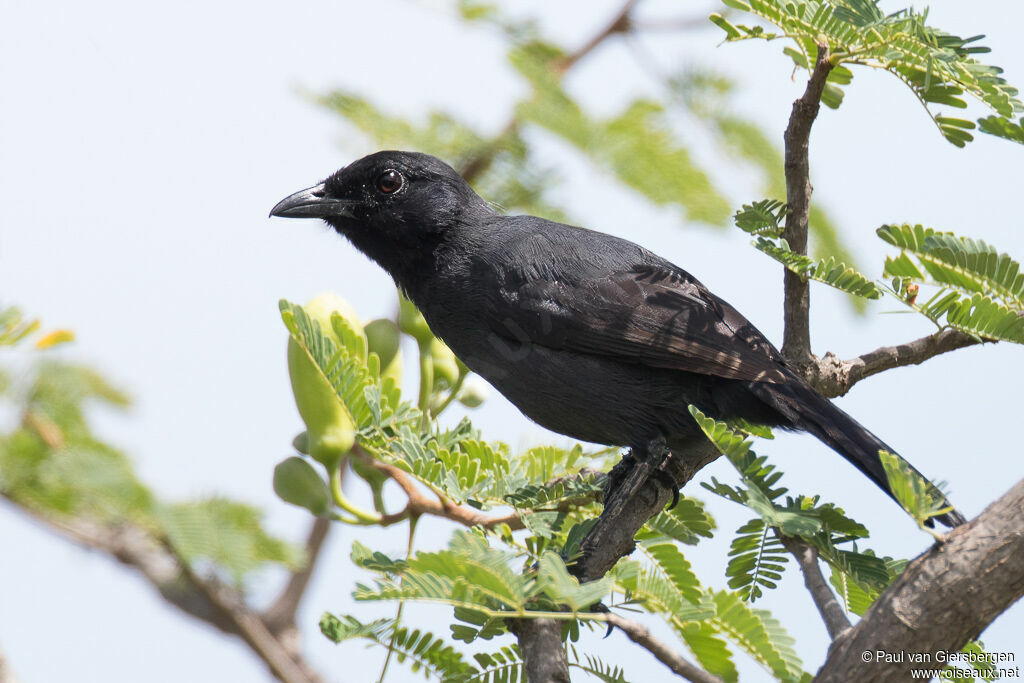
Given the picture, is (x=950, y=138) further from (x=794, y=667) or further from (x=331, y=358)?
(x=331, y=358)

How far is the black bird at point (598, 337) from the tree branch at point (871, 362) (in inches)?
9.2

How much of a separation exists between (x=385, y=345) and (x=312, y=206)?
140cm

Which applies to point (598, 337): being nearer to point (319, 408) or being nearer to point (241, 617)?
point (319, 408)

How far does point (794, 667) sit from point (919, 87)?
1.79 m

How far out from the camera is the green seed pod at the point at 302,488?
9.84 ft

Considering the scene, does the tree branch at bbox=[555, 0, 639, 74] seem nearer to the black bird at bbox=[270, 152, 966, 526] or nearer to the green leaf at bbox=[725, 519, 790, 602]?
the black bird at bbox=[270, 152, 966, 526]

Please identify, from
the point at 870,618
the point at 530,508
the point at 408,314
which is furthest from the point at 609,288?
the point at 870,618

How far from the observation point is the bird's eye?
4523 mm

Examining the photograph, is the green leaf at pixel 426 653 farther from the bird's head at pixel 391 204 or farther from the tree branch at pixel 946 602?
the bird's head at pixel 391 204

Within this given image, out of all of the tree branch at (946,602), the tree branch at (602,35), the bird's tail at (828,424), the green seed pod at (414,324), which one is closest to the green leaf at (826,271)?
the bird's tail at (828,424)

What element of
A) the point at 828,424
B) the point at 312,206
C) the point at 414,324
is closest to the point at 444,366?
the point at 414,324

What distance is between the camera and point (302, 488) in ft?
9.84

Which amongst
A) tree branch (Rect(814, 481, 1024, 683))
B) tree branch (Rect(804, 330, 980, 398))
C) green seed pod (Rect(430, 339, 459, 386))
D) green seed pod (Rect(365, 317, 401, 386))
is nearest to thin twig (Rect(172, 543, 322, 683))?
green seed pod (Rect(365, 317, 401, 386))

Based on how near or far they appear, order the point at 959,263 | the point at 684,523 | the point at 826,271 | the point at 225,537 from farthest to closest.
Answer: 1. the point at 684,523
2. the point at 826,271
3. the point at 959,263
4. the point at 225,537
